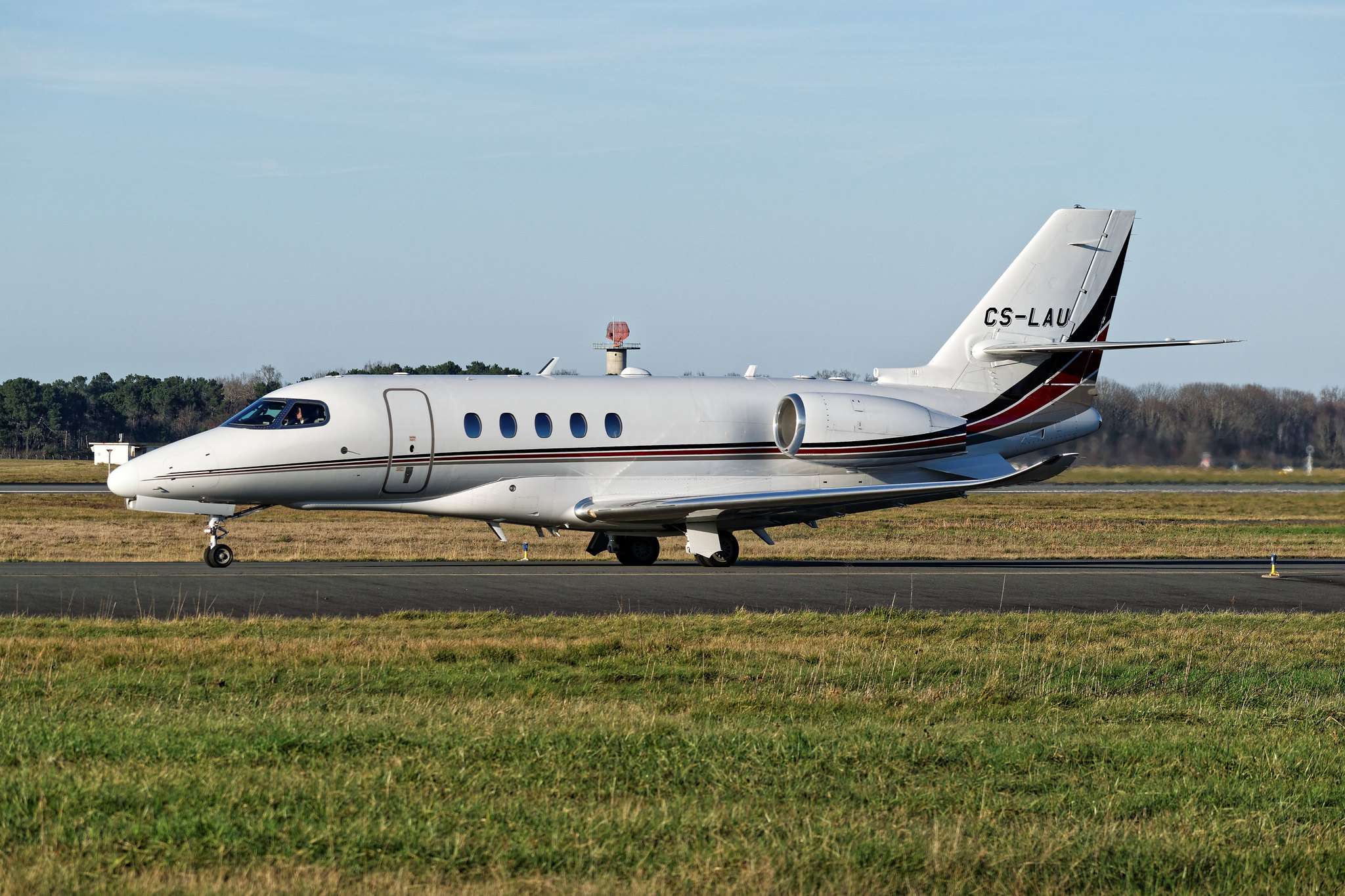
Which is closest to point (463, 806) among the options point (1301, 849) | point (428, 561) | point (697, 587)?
point (1301, 849)

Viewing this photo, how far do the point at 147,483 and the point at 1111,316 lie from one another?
19847mm

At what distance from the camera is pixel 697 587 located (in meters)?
24.3

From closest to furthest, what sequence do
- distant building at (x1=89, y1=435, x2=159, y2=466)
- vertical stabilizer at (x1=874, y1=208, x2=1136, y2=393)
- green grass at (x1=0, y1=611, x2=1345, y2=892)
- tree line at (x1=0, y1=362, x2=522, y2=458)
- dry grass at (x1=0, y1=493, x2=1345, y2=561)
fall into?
1. green grass at (x1=0, y1=611, x2=1345, y2=892)
2. vertical stabilizer at (x1=874, y1=208, x2=1136, y2=393)
3. dry grass at (x1=0, y1=493, x2=1345, y2=561)
4. distant building at (x1=89, y1=435, x2=159, y2=466)
5. tree line at (x1=0, y1=362, x2=522, y2=458)

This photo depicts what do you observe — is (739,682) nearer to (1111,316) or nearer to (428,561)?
(428,561)

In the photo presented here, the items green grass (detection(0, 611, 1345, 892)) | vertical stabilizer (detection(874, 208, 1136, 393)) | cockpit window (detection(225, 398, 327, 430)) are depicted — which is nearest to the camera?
green grass (detection(0, 611, 1345, 892))

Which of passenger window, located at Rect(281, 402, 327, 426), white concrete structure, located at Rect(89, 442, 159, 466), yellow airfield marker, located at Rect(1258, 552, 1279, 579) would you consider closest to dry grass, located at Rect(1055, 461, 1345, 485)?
yellow airfield marker, located at Rect(1258, 552, 1279, 579)

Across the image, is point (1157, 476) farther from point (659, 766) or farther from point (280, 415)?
point (659, 766)

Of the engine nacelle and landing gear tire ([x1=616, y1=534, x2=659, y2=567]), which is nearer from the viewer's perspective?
the engine nacelle

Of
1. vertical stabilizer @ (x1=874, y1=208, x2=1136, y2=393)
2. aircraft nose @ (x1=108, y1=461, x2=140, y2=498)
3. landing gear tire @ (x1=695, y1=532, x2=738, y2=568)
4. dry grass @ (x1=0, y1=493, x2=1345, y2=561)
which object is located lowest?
dry grass @ (x1=0, y1=493, x2=1345, y2=561)

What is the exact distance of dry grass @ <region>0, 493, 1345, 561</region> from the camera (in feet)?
109

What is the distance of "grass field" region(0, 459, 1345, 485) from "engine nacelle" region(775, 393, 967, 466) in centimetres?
1719

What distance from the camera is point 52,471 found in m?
99.1

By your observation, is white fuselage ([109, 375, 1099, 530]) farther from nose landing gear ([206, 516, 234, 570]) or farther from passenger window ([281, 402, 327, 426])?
nose landing gear ([206, 516, 234, 570])

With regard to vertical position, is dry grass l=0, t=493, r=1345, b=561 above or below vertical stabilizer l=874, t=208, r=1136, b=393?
below
